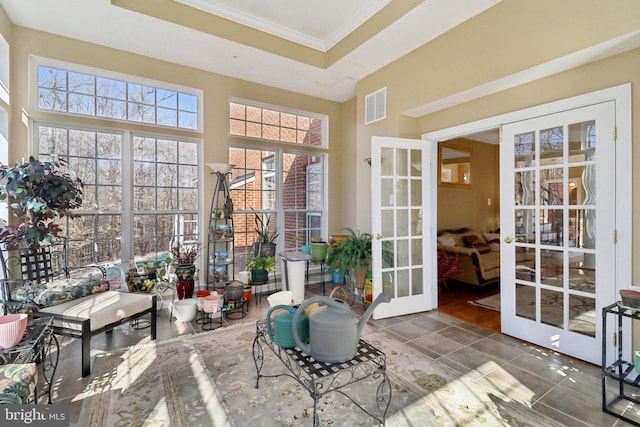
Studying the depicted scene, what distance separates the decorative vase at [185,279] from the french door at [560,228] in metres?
3.64

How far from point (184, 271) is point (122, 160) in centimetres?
159

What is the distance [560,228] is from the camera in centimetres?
272

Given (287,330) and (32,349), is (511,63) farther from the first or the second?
(32,349)

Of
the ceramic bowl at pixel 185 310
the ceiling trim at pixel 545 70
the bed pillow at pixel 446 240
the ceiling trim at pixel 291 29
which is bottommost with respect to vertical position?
the ceramic bowl at pixel 185 310

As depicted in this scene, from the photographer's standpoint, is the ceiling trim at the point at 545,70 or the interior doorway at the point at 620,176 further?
the interior doorway at the point at 620,176

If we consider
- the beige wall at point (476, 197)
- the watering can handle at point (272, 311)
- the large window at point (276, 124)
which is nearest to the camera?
the watering can handle at point (272, 311)

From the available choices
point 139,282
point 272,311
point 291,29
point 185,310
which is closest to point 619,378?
point 272,311

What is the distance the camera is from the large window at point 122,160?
3439mm

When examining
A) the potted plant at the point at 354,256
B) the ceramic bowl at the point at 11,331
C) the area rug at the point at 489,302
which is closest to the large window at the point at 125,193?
the ceramic bowl at the point at 11,331

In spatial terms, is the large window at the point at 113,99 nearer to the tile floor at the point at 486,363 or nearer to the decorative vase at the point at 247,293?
the decorative vase at the point at 247,293

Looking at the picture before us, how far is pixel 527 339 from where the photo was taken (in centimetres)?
295

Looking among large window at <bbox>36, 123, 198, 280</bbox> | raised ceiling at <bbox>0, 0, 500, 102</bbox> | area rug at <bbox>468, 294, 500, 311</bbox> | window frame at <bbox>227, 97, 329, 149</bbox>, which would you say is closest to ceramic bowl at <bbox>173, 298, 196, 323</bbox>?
large window at <bbox>36, 123, 198, 280</bbox>

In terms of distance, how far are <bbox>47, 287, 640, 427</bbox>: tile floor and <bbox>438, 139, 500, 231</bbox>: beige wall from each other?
2.61 m

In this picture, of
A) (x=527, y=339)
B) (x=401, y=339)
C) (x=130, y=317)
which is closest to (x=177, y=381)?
(x=130, y=317)
